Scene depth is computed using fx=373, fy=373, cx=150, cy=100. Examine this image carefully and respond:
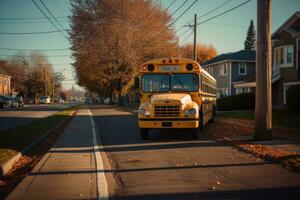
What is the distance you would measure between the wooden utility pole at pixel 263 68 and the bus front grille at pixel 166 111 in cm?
277

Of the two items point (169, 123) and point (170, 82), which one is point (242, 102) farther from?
point (169, 123)

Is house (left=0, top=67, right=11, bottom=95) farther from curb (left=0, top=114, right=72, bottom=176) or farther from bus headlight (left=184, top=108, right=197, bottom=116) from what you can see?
bus headlight (left=184, top=108, right=197, bottom=116)

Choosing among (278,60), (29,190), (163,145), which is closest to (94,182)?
(29,190)

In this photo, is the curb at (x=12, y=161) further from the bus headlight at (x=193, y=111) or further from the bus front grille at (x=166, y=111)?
the bus headlight at (x=193, y=111)

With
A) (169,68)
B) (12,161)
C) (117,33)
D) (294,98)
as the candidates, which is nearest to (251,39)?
(117,33)

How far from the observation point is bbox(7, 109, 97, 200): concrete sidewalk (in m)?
6.22

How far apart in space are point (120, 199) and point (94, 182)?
1220 millimetres

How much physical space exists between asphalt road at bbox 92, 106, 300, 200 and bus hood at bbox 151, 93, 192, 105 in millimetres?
1603

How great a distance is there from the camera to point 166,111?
42.4 feet

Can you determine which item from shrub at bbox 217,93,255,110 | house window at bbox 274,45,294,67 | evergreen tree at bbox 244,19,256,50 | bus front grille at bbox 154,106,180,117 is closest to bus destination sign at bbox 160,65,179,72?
bus front grille at bbox 154,106,180,117

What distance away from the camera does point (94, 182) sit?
7066 millimetres

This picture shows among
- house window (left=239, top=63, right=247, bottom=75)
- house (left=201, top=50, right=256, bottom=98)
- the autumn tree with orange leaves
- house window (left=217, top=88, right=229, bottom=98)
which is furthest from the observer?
house window (left=217, top=88, right=229, bottom=98)

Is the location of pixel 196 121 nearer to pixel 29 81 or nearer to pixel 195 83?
pixel 195 83

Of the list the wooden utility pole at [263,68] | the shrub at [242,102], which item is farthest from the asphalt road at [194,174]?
the shrub at [242,102]
